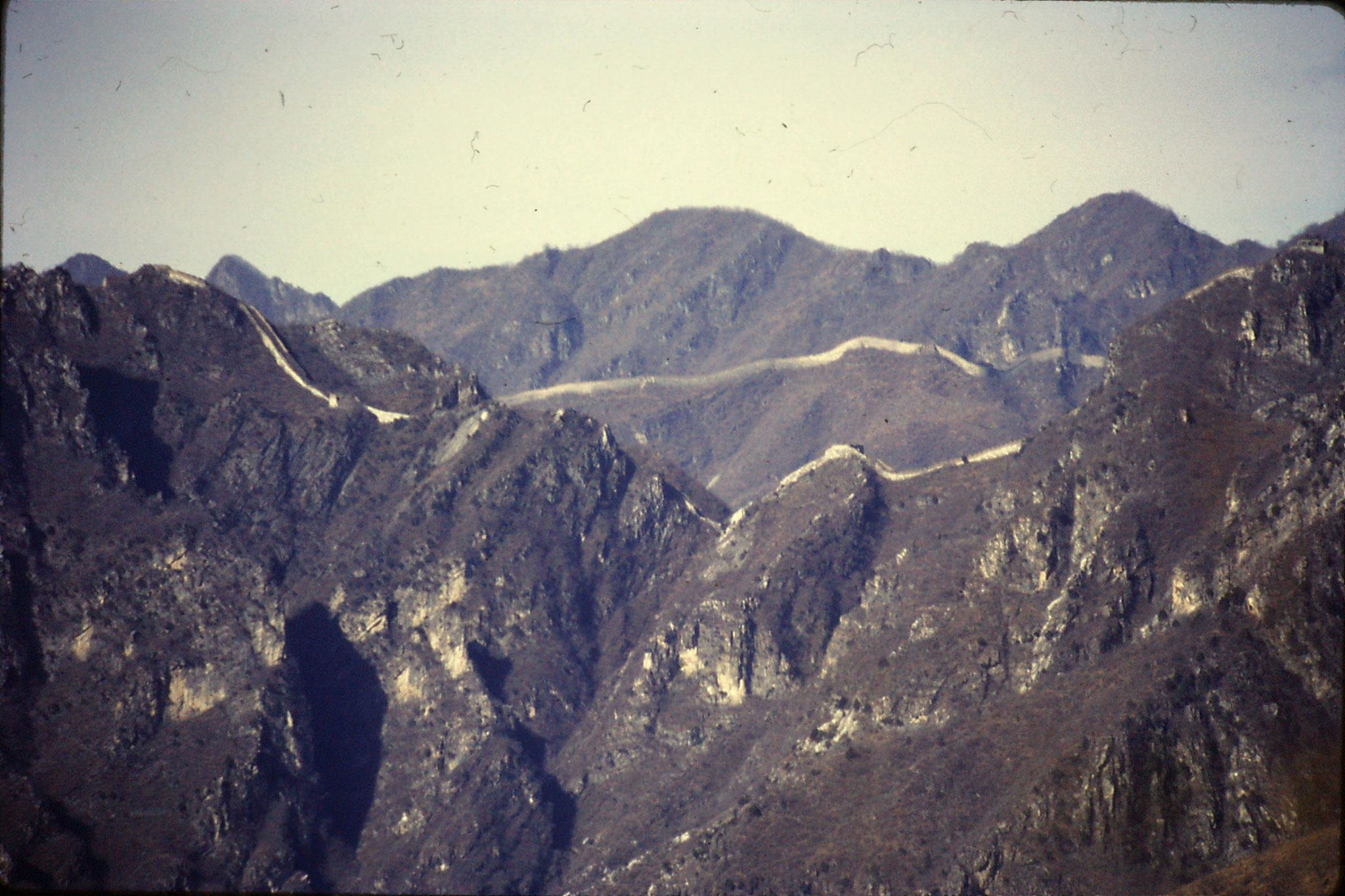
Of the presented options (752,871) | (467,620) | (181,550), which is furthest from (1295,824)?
(181,550)

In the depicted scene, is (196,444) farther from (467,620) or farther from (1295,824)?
(1295,824)

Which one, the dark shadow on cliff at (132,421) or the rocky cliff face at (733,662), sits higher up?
the dark shadow on cliff at (132,421)

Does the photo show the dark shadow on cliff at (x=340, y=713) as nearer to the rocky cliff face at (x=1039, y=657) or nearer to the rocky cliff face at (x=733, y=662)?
the rocky cliff face at (x=733, y=662)

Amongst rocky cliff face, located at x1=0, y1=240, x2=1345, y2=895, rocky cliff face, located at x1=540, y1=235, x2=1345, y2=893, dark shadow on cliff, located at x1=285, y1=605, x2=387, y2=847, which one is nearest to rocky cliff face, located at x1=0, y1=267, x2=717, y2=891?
dark shadow on cliff, located at x1=285, y1=605, x2=387, y2=847

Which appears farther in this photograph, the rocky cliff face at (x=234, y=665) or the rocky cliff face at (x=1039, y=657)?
the rocky cliff face at (x=234, y=665)

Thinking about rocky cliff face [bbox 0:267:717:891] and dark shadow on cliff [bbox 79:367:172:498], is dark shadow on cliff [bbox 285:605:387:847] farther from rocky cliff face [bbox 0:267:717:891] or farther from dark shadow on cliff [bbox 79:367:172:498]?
dark shadow on cliff [bbox 79:367:172:498]

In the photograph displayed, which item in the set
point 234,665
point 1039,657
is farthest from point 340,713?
point 1039,657

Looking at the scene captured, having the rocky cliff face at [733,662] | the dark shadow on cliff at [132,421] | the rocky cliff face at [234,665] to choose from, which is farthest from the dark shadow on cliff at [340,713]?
the dark shadow on cliff at [132,421]
